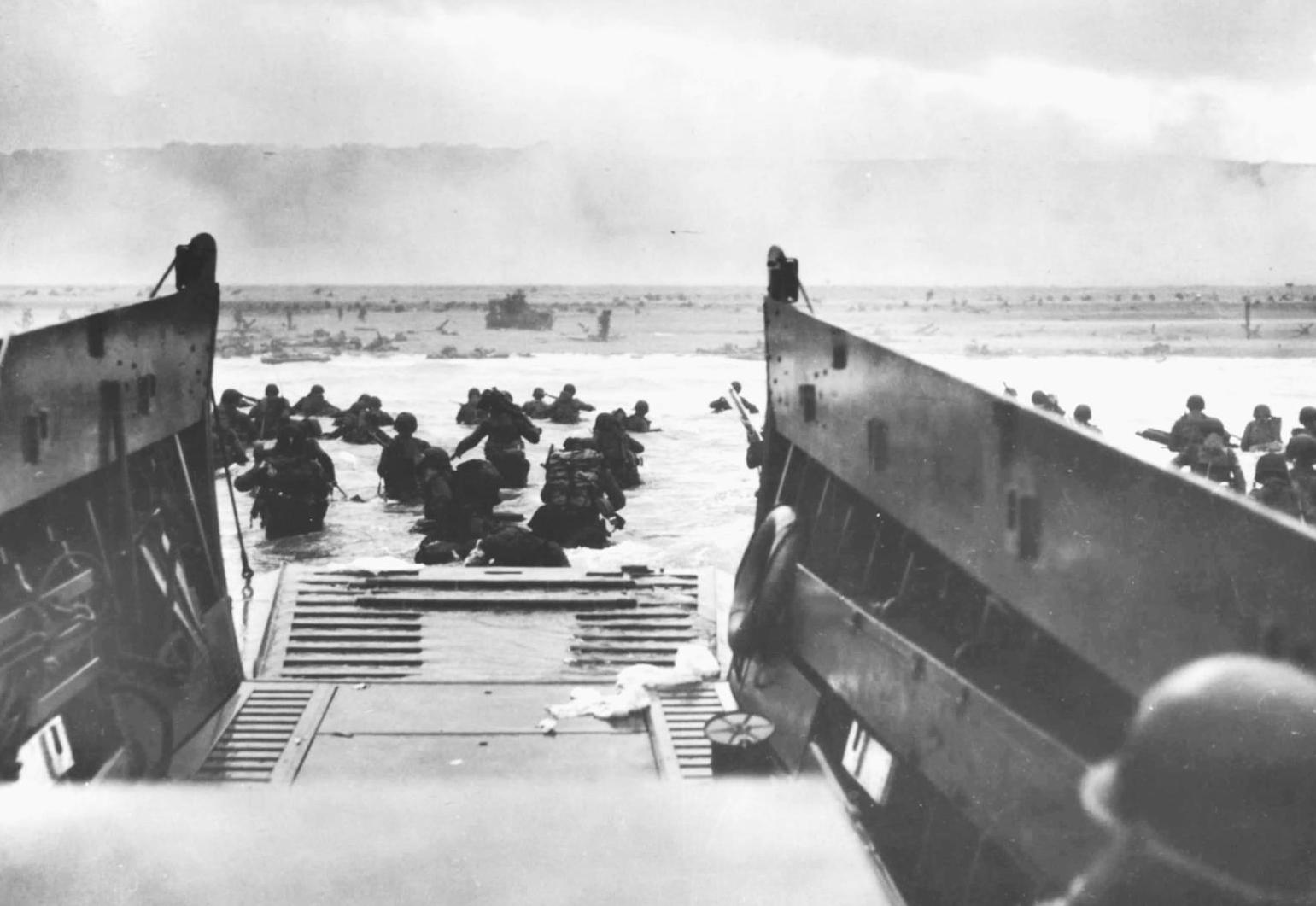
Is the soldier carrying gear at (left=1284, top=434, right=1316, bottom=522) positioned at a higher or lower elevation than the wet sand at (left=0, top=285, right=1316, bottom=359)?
higher

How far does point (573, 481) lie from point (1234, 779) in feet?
30.0

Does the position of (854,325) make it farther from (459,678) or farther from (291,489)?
(459,678)

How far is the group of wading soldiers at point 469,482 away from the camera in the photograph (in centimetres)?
967

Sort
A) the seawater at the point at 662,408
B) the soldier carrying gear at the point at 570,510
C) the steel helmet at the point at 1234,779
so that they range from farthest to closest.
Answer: the seawater at the point at 662,408
the soldier carrying gear at the point at 570,510
the steel helmet at the point at 1234,779

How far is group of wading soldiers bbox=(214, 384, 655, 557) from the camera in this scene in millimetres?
9672

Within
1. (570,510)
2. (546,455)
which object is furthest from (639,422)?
(570,510)

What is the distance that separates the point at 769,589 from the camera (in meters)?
5.13

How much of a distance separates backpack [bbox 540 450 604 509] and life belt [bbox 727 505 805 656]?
5083mm

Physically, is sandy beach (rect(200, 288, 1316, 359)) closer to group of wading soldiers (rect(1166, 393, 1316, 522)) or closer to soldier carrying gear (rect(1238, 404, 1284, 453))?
soldier carrying gear (rect(1238, 404, 1284, 453))

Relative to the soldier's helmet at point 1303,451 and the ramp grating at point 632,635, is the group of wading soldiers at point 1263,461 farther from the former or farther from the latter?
the ramp grating at point 632,635

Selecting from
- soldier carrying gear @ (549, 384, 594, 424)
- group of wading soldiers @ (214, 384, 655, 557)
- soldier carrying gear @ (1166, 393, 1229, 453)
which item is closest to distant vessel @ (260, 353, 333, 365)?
soldier carrying gear @ (549, 384, 594, 424)

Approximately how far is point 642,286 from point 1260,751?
14837 cm

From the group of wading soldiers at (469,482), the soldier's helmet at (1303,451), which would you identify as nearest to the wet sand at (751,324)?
the group of wading soldiers at (469,482)

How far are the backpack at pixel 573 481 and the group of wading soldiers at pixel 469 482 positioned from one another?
10mm
